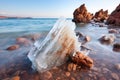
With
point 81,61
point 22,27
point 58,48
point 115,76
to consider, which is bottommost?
point 22,27

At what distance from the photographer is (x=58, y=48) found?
3.58 meters

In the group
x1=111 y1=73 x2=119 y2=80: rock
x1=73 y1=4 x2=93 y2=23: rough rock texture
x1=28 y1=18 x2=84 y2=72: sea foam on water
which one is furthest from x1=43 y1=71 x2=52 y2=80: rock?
x1=73 y1=4 x2=93 y2=23: rough rock texture

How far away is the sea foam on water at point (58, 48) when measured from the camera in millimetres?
3388

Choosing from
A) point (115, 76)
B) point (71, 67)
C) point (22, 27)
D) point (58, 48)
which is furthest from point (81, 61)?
point (22, 27)

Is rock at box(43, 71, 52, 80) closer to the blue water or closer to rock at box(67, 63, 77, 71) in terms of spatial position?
rock at box(67, 63, 77, 71)

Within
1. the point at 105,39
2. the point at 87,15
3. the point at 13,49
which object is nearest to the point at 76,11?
the point at 87,15

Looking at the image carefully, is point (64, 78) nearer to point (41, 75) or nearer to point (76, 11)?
point (41, 75)

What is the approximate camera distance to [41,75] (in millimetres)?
3092

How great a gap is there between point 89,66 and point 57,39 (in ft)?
3.42

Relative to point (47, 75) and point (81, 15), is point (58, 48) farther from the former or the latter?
point (81, 15)

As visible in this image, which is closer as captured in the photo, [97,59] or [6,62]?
[6,62]

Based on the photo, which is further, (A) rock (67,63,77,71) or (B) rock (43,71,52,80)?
(A) rock (67,63,77,71)

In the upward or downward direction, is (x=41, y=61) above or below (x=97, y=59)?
above

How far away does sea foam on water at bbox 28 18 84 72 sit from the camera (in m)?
Answer: 3.39
